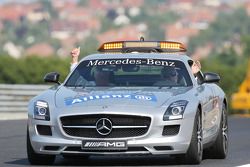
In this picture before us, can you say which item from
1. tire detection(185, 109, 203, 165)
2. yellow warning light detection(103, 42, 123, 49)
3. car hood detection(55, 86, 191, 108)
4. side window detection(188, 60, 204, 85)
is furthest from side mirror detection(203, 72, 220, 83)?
yellow warning light detection(103, 42, 123, 49)

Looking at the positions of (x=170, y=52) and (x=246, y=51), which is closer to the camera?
(x=170, y=52)

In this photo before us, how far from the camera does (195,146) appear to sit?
1357 centimetres

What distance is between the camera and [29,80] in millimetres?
65375

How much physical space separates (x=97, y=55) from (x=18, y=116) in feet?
50.1

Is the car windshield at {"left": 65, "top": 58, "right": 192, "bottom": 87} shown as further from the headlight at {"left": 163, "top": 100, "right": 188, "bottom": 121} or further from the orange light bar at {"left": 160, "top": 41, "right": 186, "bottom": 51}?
the orange light bar at {"left": 160, "top": 41, "right": 186, "bottom": 51}

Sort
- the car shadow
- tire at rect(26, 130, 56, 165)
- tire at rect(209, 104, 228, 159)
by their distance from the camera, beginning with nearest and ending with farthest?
tire at rect(26, 130, 56, 165), the car shadow, tire at rect(209, 104, 228, 159)

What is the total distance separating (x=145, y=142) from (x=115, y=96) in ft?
2.18

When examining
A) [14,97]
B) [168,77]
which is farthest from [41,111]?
[14,97]

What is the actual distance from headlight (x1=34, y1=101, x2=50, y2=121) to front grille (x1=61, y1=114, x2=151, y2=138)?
0.21 metres

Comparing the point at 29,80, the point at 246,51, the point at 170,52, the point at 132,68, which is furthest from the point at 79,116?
the point at 246,51

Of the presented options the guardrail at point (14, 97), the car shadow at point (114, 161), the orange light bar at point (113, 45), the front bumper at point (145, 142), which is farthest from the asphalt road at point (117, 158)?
the guardrail at point (14, 97)

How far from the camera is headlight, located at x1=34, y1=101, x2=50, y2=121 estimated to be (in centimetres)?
1346

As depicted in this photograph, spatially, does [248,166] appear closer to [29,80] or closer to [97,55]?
[97,55]

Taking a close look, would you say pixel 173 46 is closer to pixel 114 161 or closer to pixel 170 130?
pixel 114 161
